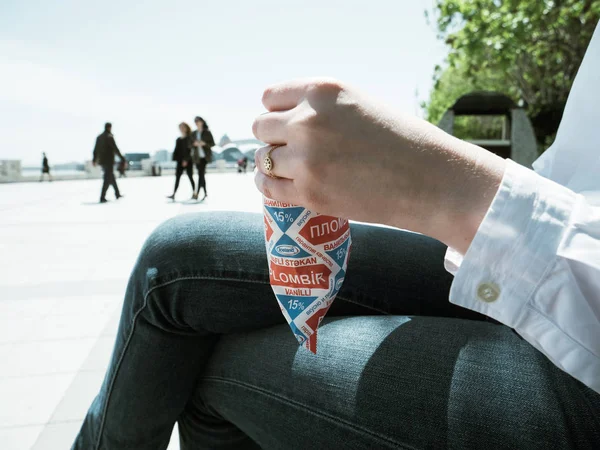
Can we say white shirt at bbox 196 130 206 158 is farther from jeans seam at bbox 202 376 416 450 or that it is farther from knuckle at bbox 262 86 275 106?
knuckle at bbox 262 86 275 106

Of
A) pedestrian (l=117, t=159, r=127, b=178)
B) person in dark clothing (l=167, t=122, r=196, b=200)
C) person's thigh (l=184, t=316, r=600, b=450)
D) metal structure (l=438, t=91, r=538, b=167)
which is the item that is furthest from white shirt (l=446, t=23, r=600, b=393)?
pedestrian (l=117, t=159, r=127, b=178)

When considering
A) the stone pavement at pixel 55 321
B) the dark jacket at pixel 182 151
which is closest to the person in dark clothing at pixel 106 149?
the dark jacket at pixel 182 151

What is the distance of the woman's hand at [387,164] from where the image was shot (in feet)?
2.22

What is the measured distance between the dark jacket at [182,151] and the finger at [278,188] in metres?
10.8

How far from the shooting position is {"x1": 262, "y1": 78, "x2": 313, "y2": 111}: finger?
0.71 metres

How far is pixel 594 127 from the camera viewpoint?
0.87 m

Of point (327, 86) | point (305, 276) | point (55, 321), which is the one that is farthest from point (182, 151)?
point (327, 86)

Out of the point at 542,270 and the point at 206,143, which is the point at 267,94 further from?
the point at 206,143

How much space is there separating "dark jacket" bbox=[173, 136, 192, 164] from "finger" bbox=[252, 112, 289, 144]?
428 inches

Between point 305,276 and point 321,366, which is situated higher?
point 305,276

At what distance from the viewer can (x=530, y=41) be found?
10641mm

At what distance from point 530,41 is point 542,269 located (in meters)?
11.8

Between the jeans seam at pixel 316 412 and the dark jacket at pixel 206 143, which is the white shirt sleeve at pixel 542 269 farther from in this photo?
the dark jacket at pixel 206 143

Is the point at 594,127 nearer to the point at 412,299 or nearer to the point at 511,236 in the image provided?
the point at 511,236
